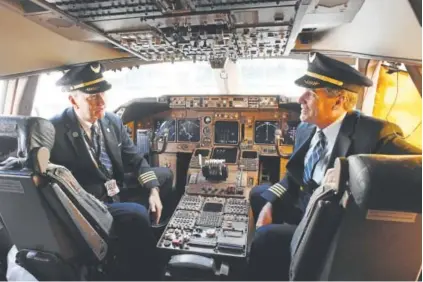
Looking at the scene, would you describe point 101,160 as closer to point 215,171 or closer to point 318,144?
point 215,171

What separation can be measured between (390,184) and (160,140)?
2715mm

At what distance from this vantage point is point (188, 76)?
4680mm

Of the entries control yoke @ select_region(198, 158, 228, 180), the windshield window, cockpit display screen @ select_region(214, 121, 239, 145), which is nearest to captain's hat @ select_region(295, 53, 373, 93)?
control yoke @ select_region(198, 158, 228, 180)

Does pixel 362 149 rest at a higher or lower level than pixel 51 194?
higher

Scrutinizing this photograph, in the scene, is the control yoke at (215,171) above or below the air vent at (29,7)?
below

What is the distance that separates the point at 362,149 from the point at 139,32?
1345 millimetres

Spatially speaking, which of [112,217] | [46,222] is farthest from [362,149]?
[46,222]

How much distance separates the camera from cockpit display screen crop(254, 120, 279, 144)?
3322 mm

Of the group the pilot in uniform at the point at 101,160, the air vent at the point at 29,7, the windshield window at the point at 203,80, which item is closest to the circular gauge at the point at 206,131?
the windshield window at the point at 203,80

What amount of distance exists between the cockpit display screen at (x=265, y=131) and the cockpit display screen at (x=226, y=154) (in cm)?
29

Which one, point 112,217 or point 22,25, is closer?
point 22,25

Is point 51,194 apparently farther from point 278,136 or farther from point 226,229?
point 278,136

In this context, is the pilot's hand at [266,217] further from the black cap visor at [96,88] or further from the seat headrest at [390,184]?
the black cap visor at [96,88]

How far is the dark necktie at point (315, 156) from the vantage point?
1.89 metres
